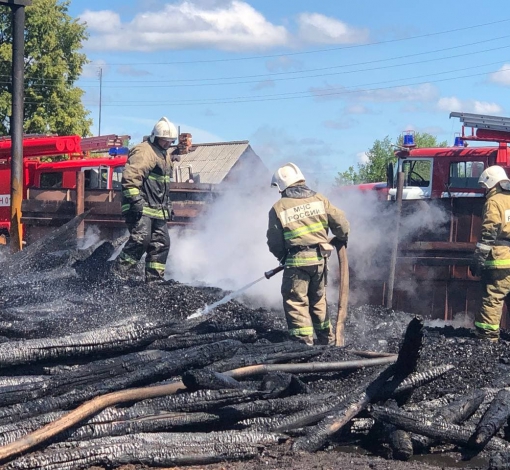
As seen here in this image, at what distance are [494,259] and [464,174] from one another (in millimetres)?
6372

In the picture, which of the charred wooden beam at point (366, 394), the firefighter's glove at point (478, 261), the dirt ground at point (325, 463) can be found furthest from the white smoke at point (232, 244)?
Result: the dirt ground at point (325, 463)

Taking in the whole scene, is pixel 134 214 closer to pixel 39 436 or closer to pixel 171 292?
pixel 171 292

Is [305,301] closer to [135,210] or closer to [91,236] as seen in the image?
[135,210]

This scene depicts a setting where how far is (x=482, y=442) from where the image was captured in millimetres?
5273

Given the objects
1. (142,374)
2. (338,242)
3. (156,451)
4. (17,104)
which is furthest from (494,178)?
(17,104)

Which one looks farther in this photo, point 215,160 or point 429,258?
point 215,160

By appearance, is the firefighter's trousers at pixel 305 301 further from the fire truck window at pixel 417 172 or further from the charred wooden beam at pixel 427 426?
the fire truck window at pixel 417 172

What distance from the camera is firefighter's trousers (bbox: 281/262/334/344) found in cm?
721

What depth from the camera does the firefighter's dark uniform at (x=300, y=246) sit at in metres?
7.24

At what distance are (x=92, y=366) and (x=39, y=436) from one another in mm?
1086

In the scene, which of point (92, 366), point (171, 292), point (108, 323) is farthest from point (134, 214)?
point (92, 366)

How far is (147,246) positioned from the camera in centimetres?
917

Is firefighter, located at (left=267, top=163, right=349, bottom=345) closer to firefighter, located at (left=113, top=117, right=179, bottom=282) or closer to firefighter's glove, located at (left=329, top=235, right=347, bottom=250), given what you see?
firefighter's glove, located at (left=329, top=235, right=347, bottom=250)

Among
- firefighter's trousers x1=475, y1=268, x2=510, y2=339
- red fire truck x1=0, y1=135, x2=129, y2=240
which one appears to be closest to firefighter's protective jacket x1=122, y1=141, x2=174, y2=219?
firefighter's trousers x1=475, y1=268, x2=510, y2=339
